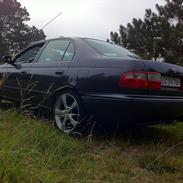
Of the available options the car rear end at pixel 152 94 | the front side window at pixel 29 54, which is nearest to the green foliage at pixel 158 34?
the front side window at pixel 29 54

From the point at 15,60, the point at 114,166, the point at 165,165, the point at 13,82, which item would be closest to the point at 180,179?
the point at 165,165

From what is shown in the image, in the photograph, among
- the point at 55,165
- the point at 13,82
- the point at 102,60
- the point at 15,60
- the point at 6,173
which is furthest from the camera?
the point at 15,60

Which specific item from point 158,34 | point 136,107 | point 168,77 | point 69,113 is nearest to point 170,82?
point 168,77

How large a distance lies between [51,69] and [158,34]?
14.6 meters

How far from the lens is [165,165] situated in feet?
12.2

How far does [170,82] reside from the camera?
4469 mm

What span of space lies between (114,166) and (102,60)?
4.69 ft

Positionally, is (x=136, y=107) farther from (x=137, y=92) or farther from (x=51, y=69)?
(x=51, y=69)

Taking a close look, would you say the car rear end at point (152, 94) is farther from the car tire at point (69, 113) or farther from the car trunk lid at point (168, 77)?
the car tire at point (69, 113)

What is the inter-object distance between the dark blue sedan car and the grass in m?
0.34

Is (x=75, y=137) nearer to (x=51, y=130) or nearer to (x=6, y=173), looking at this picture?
(x=51, y=130)

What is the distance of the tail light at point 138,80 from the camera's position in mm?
4227

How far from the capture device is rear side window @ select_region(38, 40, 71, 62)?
5437 mm

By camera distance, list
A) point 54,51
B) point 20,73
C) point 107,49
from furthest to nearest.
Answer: point 20,73
point 54,51
point 107,49
